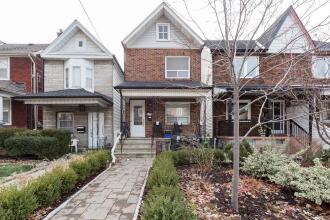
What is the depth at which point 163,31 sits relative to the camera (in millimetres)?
18375

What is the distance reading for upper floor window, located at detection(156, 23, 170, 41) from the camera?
1827cm

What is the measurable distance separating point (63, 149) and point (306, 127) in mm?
14241

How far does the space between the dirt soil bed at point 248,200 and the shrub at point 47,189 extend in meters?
2.67

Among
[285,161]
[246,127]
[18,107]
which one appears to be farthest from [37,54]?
[285,161]

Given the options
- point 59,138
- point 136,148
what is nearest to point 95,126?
point 59,138

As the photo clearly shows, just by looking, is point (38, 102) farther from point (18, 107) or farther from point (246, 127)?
point (246, 127)

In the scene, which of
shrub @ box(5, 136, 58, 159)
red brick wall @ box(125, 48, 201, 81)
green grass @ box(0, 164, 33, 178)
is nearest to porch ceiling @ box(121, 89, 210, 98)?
red brick wall @ box(125, 48, 201, 81)

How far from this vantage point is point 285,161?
8.34m

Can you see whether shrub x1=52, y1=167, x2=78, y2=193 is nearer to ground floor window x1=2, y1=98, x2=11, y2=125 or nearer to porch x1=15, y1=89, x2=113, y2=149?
porch x1=15, y1=89, x2=113, y2=149

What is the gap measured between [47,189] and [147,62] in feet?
42.7

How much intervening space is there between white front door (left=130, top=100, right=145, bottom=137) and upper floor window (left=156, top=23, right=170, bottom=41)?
3.87m

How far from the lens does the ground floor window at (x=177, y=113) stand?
1823 centimetres

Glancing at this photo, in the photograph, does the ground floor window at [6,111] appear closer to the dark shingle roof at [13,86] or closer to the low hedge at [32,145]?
the dark shingle roof at [13,86]

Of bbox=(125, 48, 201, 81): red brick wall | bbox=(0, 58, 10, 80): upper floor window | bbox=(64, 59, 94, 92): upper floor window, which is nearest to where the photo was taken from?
bbox=(64, 59, 94, 92): upper floor window
